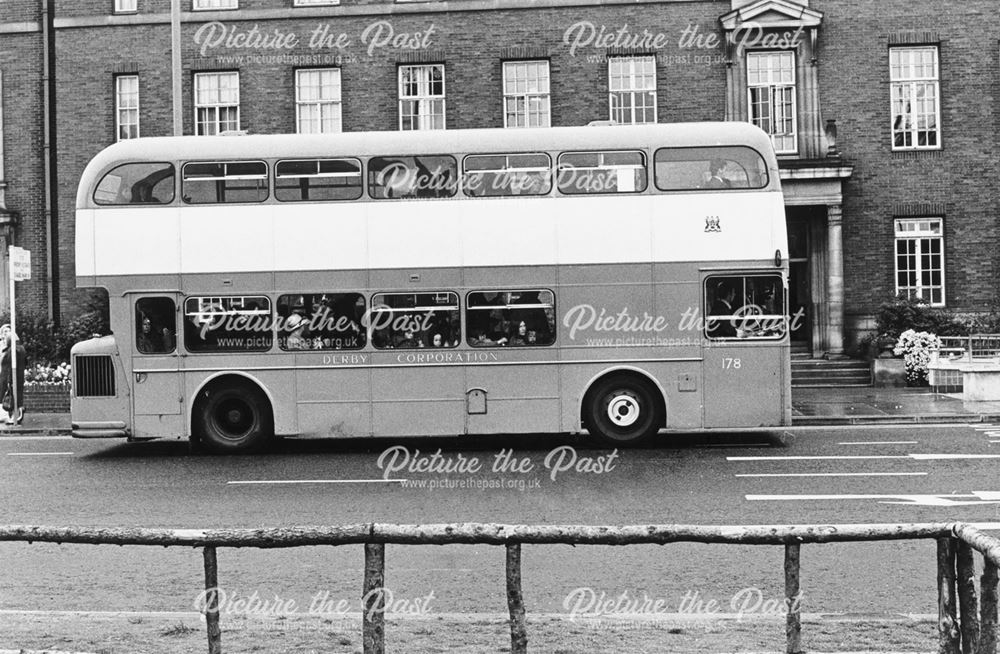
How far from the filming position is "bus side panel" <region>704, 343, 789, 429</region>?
49.3 ft

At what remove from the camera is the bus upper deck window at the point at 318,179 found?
1512 cm

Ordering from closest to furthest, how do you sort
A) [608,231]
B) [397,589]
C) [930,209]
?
1. [397,589]
2. [608,231]
3. [930,209]

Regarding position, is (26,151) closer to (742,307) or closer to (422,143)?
(422,143)

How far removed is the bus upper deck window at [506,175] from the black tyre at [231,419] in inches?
162

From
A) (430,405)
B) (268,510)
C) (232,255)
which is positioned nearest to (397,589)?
(268,510)

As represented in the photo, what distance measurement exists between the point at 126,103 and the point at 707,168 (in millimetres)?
18460

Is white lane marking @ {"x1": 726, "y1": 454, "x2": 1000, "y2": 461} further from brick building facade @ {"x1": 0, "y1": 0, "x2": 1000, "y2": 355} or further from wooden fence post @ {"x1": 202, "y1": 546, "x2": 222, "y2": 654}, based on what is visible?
brick building facade @ {"x1": 0, "y1": 0, "x2": 1000, "y2": 355}

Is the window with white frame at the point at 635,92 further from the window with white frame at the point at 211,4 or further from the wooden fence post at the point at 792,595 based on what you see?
the wooden fence post at the point at 792,595

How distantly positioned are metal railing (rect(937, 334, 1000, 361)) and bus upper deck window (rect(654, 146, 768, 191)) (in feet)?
34.8

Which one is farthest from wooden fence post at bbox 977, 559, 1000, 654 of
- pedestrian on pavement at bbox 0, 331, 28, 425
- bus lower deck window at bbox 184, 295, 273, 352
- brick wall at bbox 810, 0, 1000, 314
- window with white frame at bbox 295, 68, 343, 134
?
window with white frame at bbox 295, 68, 343, 134

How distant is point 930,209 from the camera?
2656 centimetres

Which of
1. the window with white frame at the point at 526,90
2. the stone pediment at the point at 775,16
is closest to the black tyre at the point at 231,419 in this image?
the window with white frame at the point at 526,90

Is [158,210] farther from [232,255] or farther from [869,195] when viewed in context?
[869,195]

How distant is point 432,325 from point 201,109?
15492 millimetres
